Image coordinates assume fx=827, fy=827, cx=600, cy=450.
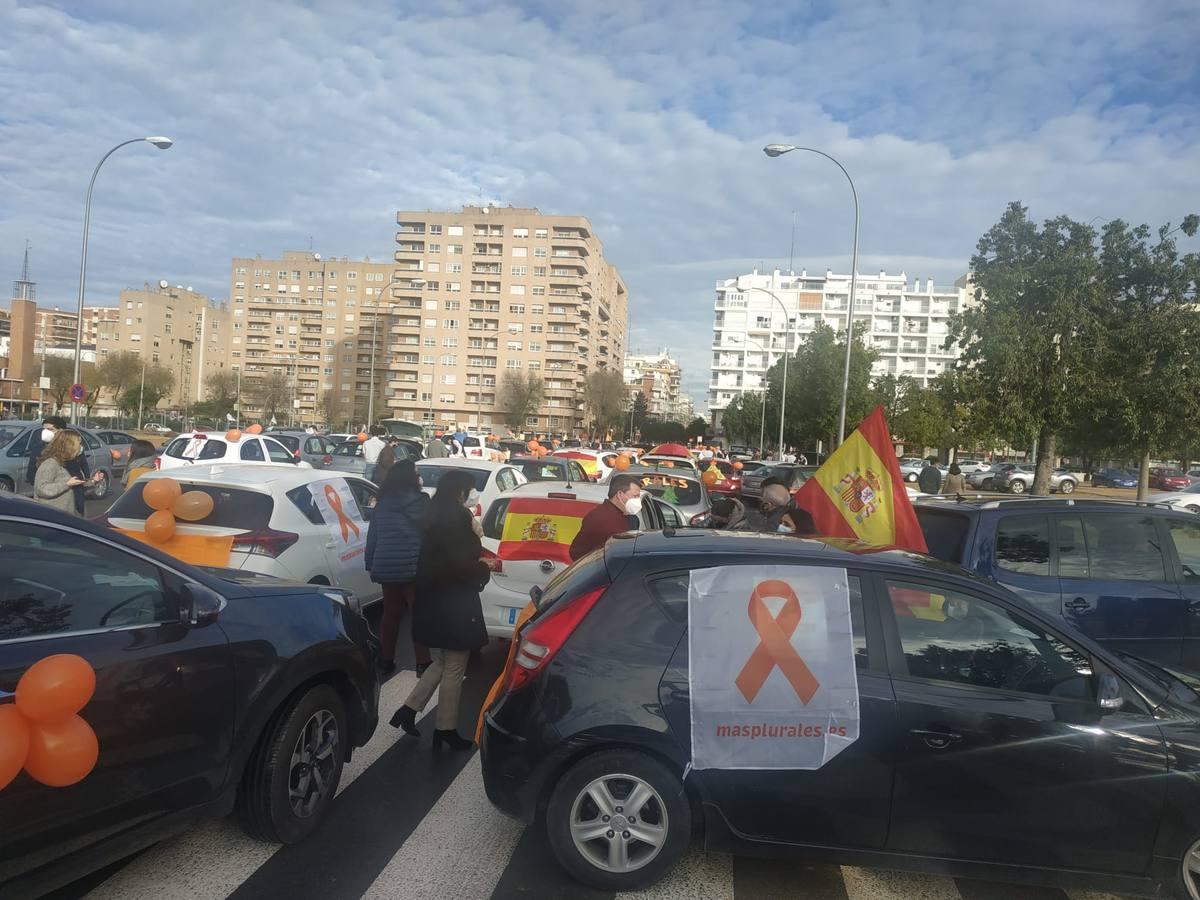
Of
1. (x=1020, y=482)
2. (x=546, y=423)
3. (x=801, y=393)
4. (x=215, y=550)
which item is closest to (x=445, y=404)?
(x=546, y=423)

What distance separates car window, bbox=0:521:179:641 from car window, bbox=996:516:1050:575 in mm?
5206

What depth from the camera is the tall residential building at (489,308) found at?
94.6 m

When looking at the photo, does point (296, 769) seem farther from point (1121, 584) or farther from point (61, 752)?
point (1121, 584)

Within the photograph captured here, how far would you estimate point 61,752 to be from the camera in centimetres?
267

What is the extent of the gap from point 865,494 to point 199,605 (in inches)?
210

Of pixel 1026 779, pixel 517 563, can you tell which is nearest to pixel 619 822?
pixel 1026 779

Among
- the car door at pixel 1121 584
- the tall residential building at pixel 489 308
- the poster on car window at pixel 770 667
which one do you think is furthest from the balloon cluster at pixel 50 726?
the tall residential building at pixel 489 308

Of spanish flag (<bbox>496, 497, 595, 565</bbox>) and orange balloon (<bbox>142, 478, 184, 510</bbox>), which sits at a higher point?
orange balloon (<bbox>142, 478, 184, 510</bbox>)

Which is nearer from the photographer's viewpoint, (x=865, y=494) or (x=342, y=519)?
(x=865, y=494)

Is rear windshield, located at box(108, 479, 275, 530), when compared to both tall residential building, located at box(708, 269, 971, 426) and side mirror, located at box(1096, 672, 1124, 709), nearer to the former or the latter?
side mirror, located at box(1096, 672, 1124, 709)

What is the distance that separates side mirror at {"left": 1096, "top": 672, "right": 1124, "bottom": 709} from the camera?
340 cm

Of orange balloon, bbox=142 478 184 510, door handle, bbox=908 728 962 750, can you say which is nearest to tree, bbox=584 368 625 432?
orange balloon, bbox=142 478 184 510

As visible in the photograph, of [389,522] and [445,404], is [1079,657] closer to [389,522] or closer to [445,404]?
[389,522]

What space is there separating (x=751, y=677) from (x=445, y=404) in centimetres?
9550
